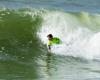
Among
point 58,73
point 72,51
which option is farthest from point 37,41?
point 58,73

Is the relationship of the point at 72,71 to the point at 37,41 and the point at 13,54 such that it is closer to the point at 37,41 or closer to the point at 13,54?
the point at 13,54

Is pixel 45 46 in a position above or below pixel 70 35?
below

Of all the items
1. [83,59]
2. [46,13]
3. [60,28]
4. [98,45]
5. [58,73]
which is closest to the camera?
[58,73]

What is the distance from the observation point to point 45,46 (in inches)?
571

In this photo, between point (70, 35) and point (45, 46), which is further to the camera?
point (70, 35)

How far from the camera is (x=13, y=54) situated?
13211 millimetres

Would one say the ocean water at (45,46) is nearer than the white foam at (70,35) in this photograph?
Yes

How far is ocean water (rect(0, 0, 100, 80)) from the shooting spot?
35.9 feet

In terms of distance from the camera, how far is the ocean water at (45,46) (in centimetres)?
1095

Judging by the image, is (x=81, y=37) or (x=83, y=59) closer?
(x=83, y=59)

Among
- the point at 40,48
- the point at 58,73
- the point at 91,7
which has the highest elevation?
the point at 91,7

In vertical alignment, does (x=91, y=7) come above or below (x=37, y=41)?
above

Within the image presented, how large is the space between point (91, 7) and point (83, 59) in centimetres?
1006

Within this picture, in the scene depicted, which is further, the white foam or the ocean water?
the white foam
